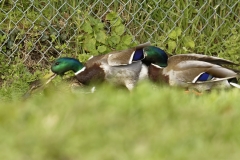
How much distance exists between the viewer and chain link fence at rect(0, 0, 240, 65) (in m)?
6.48

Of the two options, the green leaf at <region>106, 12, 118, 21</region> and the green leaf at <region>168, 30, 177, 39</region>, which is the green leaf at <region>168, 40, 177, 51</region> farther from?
the green leaf at <region>106, 12, 118, 21</region>

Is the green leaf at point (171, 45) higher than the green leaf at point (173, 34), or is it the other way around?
the green leaf at point (173, 34)

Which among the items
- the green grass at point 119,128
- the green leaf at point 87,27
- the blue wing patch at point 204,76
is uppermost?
the green grass at point 119,128

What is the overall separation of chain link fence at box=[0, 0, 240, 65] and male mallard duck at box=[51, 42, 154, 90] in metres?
0.56

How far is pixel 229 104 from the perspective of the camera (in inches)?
124

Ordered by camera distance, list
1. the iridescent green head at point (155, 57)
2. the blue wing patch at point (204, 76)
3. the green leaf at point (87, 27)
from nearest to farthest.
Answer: the blue wing patch at point (204, 76) < the iridescent green head at point (155, 57) < the green leaf at point (87, 27)

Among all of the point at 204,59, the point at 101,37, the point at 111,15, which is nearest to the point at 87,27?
the point at 101,37

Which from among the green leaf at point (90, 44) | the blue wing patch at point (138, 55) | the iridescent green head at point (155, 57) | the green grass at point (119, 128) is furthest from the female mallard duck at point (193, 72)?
the green grass at point (119, 128)

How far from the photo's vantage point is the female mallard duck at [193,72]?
5.71 metres

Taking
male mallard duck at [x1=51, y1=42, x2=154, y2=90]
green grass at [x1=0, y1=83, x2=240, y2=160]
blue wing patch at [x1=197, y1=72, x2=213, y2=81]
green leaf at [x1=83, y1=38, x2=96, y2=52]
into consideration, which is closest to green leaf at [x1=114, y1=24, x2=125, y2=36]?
green leaf at [x1=83, y1=38, x2=96, y2=52]

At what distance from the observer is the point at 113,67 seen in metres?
5.88

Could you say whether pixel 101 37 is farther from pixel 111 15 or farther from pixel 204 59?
pixel 204 59

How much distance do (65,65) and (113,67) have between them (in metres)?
0.44

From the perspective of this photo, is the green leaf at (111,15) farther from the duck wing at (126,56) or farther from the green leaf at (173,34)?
the duck wing at (126,56)
